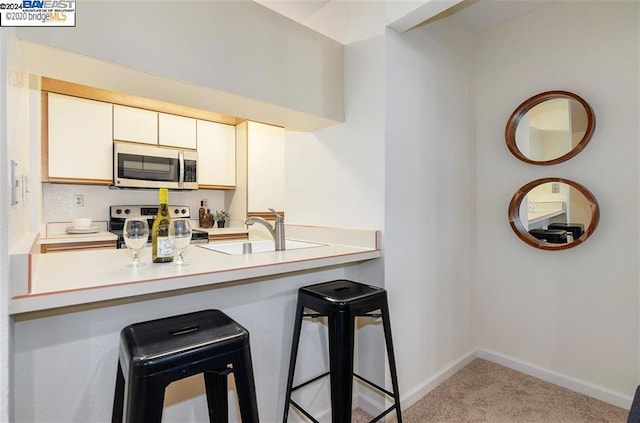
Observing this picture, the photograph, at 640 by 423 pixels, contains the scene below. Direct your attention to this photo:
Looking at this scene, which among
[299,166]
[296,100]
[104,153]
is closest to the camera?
[296,100]

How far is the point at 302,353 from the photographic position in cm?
169

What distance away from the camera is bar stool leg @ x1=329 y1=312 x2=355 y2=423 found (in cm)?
130

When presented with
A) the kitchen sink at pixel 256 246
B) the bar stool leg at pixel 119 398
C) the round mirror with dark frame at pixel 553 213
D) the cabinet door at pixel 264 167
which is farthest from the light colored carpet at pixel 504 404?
the cabinet door at pixel 264 167

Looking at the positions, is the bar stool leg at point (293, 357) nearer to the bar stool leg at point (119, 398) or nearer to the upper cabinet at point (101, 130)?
the bar stool leg at point (119, 398)

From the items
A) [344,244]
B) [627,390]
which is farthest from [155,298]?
[627,390]

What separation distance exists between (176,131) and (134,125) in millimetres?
399

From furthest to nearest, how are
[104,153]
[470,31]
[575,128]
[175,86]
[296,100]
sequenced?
[104,153], [470,31], [575,128], [296,100], [175,86]

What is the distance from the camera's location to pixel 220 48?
1.38 meters

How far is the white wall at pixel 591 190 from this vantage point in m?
1.89

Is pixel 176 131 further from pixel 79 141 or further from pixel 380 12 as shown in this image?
pixel 380 12

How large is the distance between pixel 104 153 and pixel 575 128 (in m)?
3.77

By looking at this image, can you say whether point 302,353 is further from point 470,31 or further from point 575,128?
point 470,31

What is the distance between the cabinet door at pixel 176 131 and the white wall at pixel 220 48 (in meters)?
2.04

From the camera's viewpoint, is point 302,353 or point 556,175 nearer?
point 302,353
